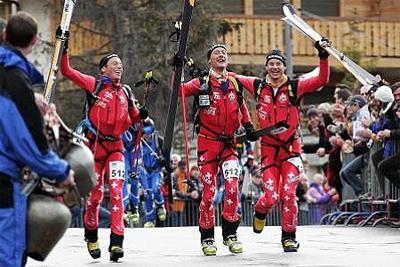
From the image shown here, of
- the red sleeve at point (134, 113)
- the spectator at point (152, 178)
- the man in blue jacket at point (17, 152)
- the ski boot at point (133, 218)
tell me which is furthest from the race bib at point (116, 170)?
the spectator at point (152, 178)

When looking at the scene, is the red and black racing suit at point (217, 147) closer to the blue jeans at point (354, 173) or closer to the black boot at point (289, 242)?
the black boot at point (289, 242)

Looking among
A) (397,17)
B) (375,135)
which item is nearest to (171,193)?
(375,135)

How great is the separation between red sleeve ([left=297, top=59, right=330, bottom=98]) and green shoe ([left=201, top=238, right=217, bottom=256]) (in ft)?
5.94

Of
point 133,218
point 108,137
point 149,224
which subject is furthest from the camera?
point 149,224

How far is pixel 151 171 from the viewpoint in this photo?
23.4 m

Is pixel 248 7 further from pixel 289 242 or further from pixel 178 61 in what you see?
pixel 289 242

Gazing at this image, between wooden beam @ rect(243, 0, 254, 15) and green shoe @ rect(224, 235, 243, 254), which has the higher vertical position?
wooden beam @ rect(243, 0, 254, 15)

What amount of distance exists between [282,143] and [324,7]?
26.8 m

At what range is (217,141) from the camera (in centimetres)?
1385

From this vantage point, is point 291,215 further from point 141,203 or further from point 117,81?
point 141,203

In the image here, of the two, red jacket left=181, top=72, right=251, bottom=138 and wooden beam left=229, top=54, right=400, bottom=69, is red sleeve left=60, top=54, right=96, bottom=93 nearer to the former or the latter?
red jacket left=181, top=72, right=251, bottom=138

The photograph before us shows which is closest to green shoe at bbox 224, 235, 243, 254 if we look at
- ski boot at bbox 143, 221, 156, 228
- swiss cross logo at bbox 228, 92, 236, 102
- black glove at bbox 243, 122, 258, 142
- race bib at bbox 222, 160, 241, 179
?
race bib at bbox 222, 160, 241, 179

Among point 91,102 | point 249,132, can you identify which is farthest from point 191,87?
point 91,102

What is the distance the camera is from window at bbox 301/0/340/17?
131ft
